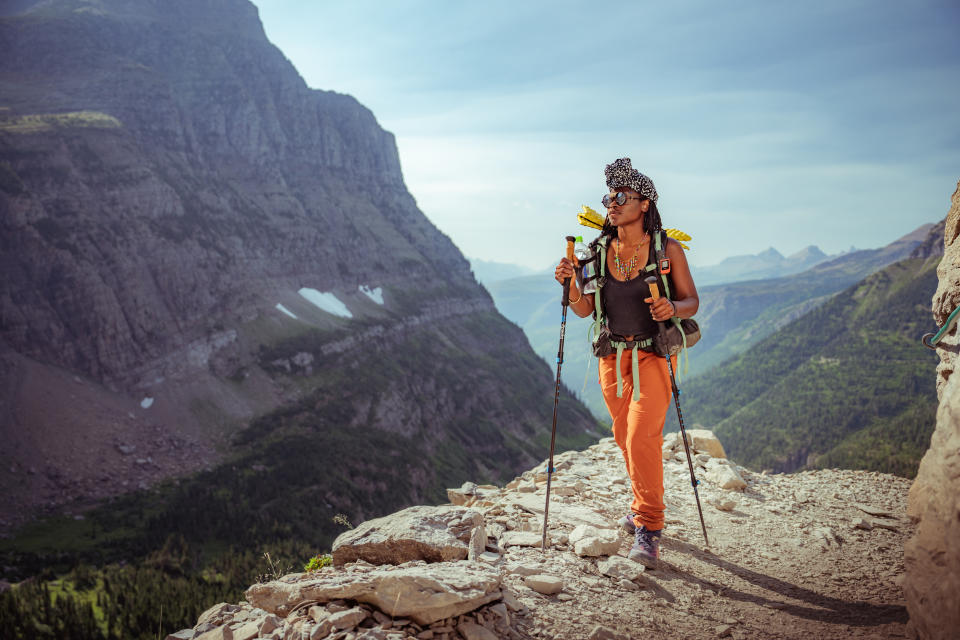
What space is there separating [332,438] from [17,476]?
146ft

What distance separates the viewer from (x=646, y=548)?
251 inches

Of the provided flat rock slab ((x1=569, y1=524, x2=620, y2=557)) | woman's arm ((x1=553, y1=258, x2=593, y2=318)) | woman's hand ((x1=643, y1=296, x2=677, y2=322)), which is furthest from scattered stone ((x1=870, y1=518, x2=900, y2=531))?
woman's arm ((x1=553, y1=258, x2=593, y2=318))

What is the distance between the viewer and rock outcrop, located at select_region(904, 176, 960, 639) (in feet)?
10.4

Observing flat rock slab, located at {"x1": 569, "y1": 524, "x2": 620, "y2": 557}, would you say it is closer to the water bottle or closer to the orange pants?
the orange pants

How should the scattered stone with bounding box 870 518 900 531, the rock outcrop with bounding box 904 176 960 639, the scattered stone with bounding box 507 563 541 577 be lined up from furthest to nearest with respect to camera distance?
the scattered stone with bounding box 870 518 900 531 < the scattered stone with bounding box 507 563 541 577 < the rock outcrop with bounding box 904 176 960 639

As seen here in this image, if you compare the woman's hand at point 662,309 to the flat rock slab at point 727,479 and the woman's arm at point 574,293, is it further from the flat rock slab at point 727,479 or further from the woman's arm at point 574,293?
the flat rock slab at point 727,479

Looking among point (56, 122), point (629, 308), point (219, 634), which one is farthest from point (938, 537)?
point (56, 122)

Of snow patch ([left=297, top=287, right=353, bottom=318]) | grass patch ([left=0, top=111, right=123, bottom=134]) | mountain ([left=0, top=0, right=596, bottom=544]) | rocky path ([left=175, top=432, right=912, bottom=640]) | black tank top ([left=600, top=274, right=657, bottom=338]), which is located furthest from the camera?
snow patch ([left=297, top=287, right=353, bottom=318])

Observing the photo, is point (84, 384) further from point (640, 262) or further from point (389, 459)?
point (640, 262)

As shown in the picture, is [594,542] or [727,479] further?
[727,479]

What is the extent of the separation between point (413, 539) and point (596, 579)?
2.12m

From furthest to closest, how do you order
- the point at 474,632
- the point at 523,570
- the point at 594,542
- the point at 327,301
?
the point at 327,301
the point at 594,542
the point at 523,570
the point at 474,632

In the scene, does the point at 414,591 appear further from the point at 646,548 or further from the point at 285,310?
the point at 285,310

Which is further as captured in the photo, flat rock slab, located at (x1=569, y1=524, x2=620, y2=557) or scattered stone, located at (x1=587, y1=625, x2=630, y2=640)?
flat rock slab, located at (x1=569, y1=524, x2=620, y2=557)
